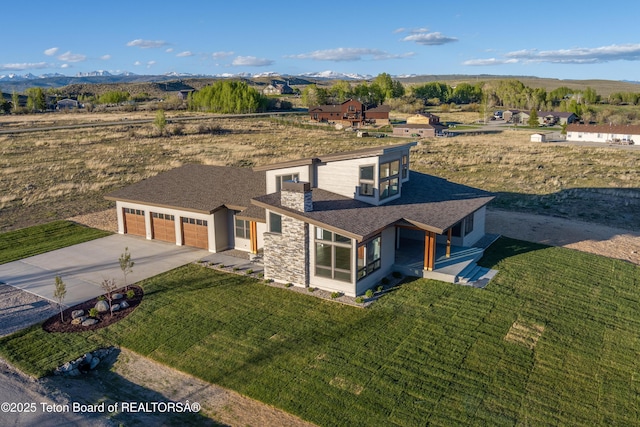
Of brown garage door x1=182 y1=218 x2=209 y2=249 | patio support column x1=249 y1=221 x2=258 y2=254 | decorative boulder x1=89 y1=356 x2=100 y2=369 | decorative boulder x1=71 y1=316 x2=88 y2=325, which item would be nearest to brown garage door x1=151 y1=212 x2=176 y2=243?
brown garage door x1=182 y1=218 x2=209 y2=249

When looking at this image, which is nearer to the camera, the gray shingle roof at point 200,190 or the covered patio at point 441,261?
the covered patio at point 441,261

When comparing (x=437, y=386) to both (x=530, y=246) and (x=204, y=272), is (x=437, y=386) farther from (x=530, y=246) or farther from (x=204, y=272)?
(x=530, y=246)

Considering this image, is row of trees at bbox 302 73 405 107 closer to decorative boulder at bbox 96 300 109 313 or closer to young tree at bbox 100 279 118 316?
young tree at bbox 100 279 118 316

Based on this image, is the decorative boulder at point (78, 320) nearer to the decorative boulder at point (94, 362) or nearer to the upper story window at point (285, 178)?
the decorative boulder at point (94, 362)

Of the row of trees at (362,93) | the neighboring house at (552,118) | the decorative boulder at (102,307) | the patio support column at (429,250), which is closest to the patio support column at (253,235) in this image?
the decorative boulder at (102,307)

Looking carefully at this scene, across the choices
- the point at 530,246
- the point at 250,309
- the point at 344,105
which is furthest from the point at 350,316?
the point at 344,105

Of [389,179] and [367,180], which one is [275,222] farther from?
[389,179]
